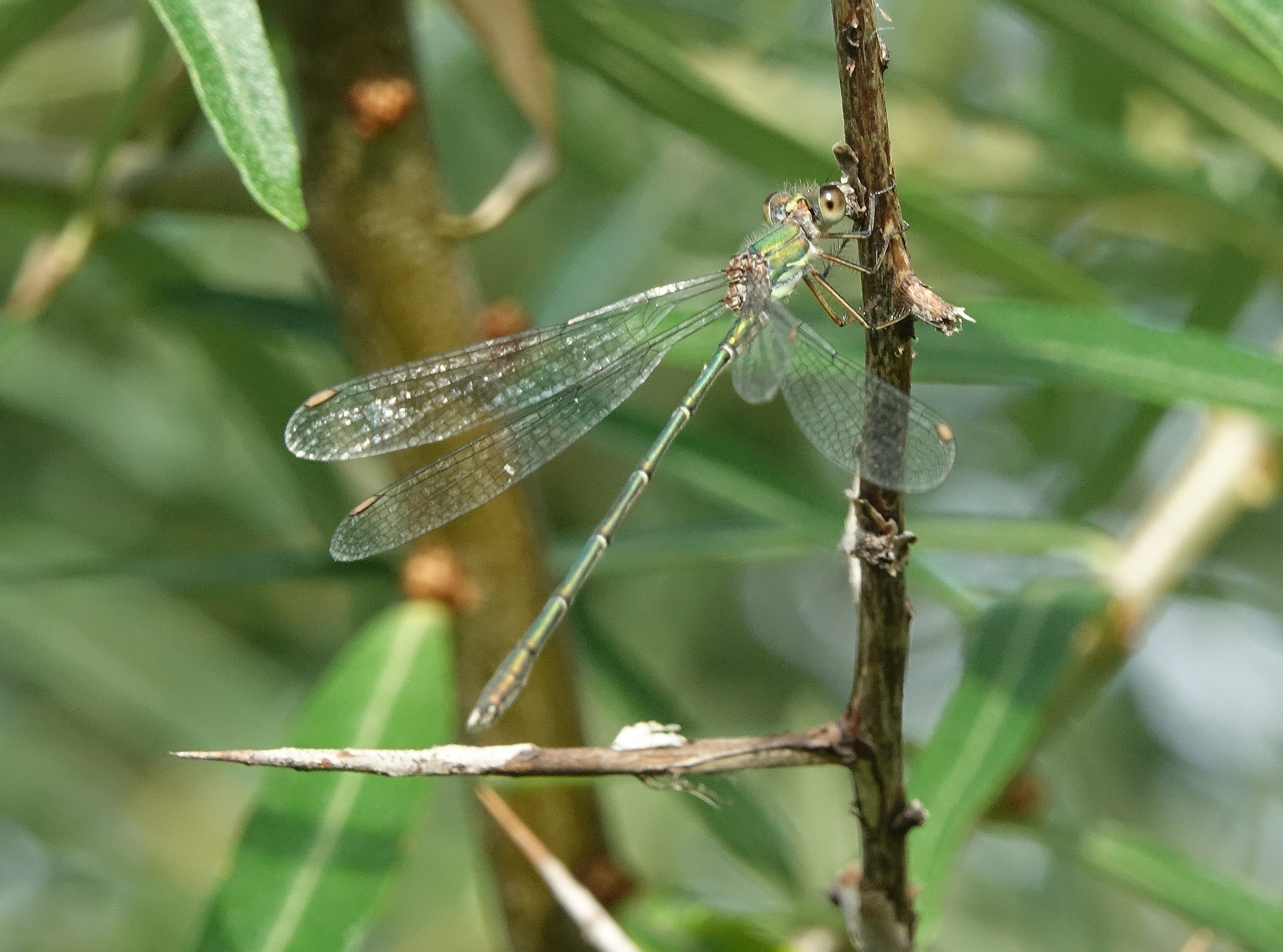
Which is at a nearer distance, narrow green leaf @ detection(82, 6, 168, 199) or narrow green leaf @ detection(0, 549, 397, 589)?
narrow green leaf @ detection(82, 6, 168, 199)

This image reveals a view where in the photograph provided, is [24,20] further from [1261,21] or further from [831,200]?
[1261,21]

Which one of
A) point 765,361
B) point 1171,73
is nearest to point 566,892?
point 765,361

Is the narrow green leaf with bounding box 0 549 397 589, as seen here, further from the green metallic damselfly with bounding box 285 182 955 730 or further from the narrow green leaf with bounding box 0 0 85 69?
the narrow green leaf with bounding box 0 0 85 69

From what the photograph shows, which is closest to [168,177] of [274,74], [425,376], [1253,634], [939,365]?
[425,376]

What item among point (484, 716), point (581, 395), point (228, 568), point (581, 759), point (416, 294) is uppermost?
point (581, 395)

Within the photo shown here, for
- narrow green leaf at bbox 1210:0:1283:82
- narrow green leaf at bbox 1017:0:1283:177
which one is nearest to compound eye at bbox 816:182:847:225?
narrow green leaf at bbox 1017:0:1283:177
